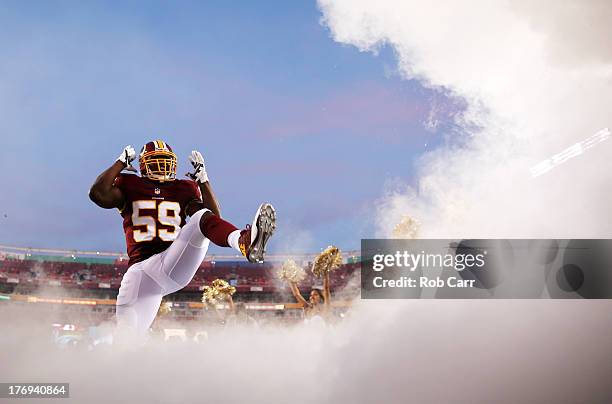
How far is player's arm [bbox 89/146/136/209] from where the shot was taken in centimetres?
430

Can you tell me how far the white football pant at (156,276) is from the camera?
4.30 m

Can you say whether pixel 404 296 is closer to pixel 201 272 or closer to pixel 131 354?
pixel 131 354

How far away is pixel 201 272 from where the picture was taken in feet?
47.0

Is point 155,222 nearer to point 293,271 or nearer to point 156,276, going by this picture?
→ point 156,276

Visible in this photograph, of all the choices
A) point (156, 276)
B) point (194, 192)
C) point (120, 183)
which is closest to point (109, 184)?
point (120, 183)

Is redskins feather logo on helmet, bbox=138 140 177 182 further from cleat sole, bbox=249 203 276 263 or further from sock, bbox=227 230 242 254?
cleat sole, bbox=249 203 276 263

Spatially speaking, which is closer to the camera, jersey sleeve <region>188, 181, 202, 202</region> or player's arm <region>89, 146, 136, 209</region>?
player's arm <region>89, 146, 136, 209</region>

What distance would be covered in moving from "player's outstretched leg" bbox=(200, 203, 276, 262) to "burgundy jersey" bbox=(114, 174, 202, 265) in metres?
0.62

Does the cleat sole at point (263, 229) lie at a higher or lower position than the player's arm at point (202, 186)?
lower

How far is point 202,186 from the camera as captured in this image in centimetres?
→ 473

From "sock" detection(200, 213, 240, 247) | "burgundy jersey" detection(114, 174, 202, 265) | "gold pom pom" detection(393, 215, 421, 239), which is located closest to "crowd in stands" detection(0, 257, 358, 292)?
"gold pom pom" detection(393, 215, 421, 239)

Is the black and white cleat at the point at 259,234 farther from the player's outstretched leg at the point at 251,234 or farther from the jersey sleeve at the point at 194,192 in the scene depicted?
the jersey sleeve at the point at 194,192

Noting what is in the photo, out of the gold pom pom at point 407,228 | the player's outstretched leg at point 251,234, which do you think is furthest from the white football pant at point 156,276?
the gold pom pom at point 407,228

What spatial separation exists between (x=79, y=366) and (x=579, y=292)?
12.7 feet
